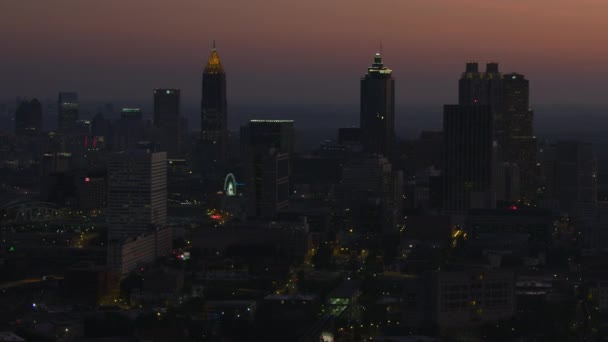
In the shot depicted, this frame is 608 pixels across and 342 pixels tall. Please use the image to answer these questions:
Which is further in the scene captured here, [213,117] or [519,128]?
[213,117]

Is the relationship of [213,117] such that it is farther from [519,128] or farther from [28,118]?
[519,128]

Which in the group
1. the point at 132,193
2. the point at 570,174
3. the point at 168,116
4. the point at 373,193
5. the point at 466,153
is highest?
the point at 168,116

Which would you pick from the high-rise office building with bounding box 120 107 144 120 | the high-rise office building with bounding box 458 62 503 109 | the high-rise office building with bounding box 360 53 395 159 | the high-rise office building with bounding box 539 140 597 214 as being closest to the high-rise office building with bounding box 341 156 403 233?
the high-rise office building with bounding box 539 140 597 214

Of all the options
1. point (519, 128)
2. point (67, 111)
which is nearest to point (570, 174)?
point (519, 128)

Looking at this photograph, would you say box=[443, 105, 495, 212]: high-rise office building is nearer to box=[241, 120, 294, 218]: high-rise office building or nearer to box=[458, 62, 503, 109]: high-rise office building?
box=[241, 120, 294, 218]: high-rise office building

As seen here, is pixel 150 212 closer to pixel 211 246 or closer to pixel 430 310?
pixel 211 246

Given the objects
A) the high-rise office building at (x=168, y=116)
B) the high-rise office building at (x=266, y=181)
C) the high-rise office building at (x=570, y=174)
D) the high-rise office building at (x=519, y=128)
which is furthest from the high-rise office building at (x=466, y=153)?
the high-rise office building at (x=168, y=116)
